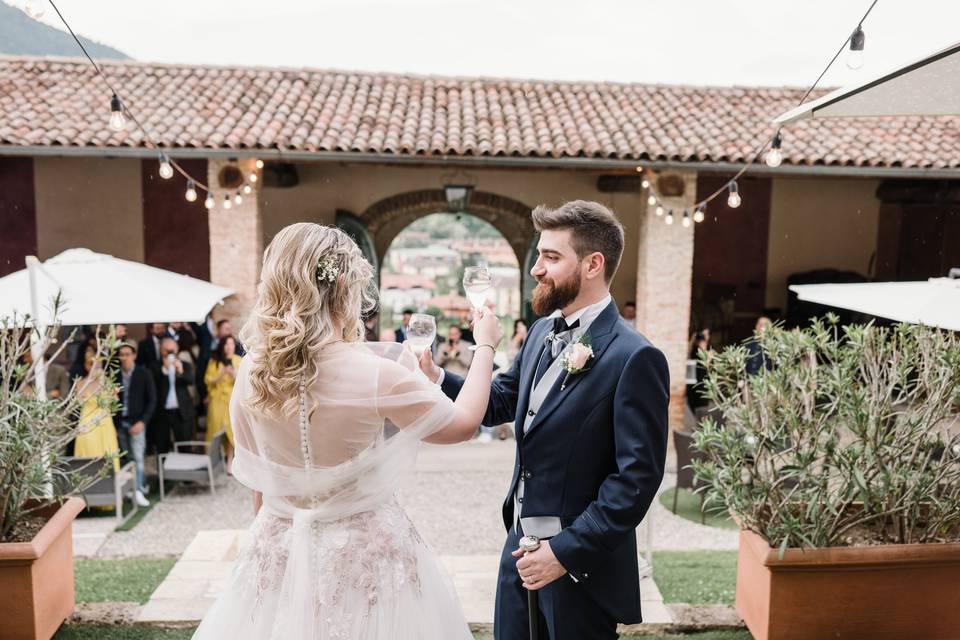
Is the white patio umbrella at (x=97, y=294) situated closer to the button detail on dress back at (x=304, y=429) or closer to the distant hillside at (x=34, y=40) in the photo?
the distant hillside at (x=34, y=40)

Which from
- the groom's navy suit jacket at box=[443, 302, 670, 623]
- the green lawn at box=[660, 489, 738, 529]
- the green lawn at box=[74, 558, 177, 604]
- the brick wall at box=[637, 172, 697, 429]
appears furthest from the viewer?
the brick wall at box=[637, 172, 697, 429]

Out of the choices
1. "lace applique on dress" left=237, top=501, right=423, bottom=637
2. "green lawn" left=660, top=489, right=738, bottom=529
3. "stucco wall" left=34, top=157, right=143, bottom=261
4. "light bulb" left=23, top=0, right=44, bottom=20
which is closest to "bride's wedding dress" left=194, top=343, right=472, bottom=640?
"lace applique on dress" left=237, top=501, right=423, bottom=637

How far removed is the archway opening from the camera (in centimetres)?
1308

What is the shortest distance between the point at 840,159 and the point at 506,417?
846cm

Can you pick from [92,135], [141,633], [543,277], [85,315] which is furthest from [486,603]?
[92,135]

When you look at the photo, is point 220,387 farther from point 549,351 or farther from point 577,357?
point 577,357

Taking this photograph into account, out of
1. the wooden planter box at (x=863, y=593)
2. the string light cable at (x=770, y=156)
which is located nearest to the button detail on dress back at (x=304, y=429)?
the wooden planter box at (x=863, y=593)

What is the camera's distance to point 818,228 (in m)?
13.2

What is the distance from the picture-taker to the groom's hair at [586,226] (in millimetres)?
2166

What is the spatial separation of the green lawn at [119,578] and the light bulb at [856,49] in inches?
183

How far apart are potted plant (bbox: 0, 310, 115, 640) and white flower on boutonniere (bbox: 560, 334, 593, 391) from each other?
2407 mm

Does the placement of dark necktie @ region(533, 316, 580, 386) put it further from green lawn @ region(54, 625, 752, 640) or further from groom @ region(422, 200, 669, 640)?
green lawn @ region(54, 625, 752, 640)

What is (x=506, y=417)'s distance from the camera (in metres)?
2.66

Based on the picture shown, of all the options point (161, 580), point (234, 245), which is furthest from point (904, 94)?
point (234, 245)
